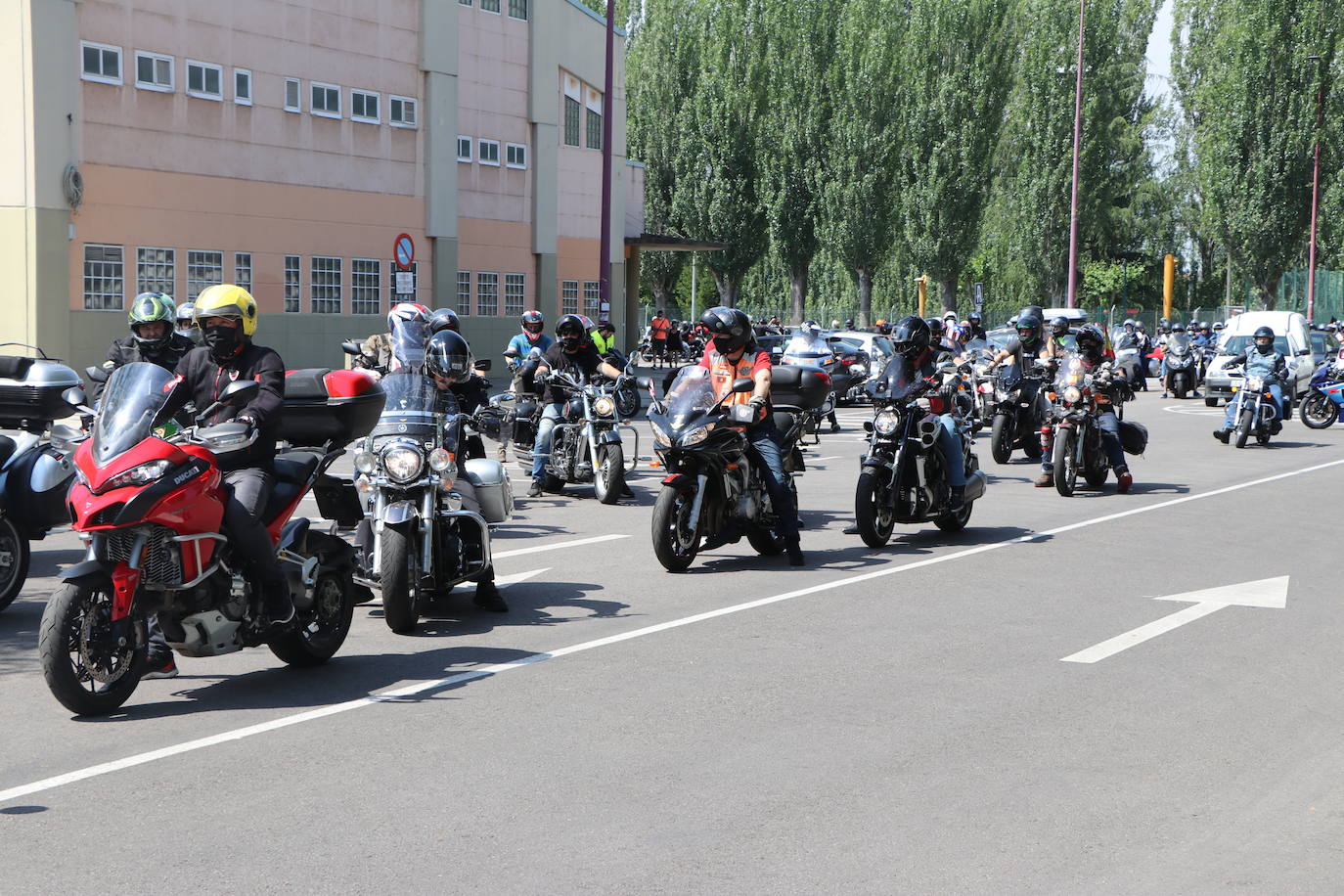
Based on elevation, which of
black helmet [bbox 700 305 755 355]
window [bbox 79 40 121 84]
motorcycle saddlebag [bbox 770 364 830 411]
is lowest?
motorcycle saddlebag [bbox 770 364 830 411]

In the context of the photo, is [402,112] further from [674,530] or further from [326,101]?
[674,530]

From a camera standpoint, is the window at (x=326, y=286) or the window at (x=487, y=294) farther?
the window at (x=487, y=294)

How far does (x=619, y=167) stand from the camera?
4722 cm

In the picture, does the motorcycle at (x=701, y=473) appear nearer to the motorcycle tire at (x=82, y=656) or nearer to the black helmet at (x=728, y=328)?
the black helmet at (x=728, y=328)

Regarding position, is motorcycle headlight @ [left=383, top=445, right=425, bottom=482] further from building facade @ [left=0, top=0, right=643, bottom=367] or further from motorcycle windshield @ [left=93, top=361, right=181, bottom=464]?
building facade @ [left=0, top=0, right=643, bottom=367]

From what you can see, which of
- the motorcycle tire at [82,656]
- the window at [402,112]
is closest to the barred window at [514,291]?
the window at [402,112]

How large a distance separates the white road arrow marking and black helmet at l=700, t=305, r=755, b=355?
330 cm

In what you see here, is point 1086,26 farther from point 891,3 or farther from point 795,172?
point 795,172

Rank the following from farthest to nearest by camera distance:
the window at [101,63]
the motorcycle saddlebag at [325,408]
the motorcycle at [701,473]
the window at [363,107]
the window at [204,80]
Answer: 1. the window at [363,107]
2. the window at [204,80]
3. the window at [101,63]
4. the motorcycle at [701,473]
5. the motorcycle saddlebag at [325,408]

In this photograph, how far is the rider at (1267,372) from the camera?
23.1 meters

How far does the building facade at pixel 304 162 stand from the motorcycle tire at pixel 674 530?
1581cm

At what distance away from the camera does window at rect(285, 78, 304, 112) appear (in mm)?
34031

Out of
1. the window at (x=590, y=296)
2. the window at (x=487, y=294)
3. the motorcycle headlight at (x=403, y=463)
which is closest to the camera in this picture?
the motorcycle headlight at (x=403, y=463)

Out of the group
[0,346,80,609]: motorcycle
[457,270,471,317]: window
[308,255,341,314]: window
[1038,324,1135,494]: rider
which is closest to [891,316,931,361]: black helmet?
[1038,324,1135,494]: rider
